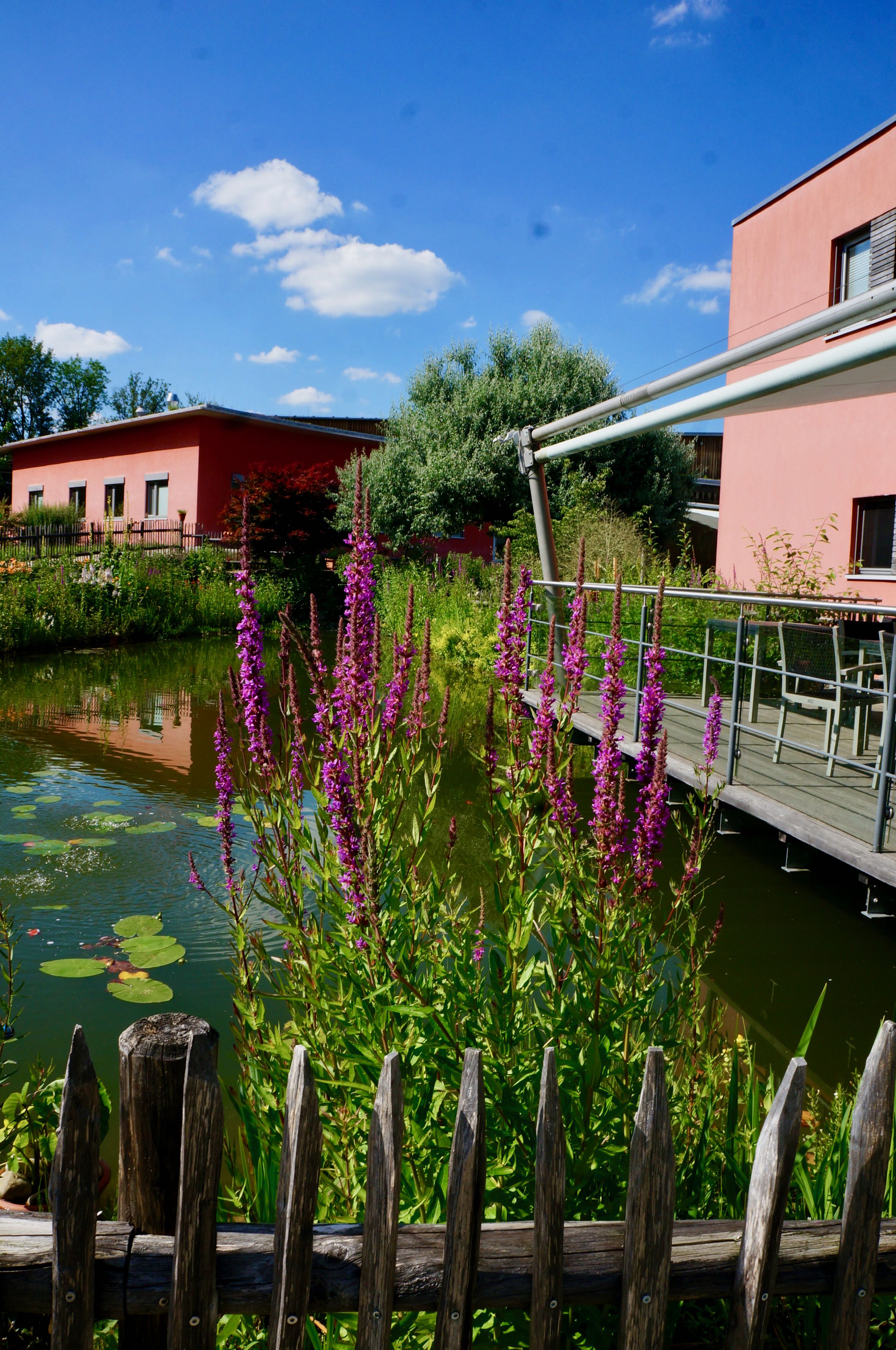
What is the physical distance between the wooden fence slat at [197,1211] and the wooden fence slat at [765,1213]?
72cm

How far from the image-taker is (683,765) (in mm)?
5832

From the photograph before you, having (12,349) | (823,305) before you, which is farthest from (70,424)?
(823,305)

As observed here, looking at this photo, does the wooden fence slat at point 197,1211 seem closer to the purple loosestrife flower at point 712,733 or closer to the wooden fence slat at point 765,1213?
the wooden fence slat at point 765,1213

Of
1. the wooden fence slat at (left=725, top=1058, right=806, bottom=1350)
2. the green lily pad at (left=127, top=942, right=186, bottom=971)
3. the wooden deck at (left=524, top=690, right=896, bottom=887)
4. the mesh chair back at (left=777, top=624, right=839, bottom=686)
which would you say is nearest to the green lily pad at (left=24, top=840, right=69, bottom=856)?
the green lily pad at (left=127, top=942, right=186, bottom=971)

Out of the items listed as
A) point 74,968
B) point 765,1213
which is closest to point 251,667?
point 765,1213

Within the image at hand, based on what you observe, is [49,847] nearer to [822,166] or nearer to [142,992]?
[142,992]

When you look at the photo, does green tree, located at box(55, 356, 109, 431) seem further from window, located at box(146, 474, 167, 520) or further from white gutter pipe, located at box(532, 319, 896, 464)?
white gutter pipe, located at box(532, 319, 896, 464)

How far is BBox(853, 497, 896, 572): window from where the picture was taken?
478 inches

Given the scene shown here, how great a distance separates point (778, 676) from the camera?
9336 mm

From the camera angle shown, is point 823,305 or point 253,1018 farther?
point 823,305

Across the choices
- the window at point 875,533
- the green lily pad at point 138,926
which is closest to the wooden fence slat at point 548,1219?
the green lily pad at point 138,926

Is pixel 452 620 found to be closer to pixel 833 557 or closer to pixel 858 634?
pixel 833 557

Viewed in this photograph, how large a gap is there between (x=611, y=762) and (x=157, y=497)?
85.2ft

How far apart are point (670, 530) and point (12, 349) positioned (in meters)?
49.9
